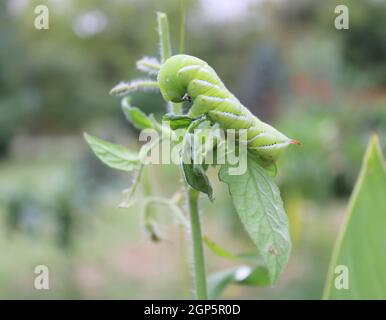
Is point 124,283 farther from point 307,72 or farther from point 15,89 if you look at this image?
point 15,89

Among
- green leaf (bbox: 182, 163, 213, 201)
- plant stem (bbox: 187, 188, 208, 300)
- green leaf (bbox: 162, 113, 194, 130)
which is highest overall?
green leaf (bbox: 162, 113, 194, 130)

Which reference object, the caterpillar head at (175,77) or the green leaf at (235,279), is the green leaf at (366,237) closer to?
the green leaf at (235,279)

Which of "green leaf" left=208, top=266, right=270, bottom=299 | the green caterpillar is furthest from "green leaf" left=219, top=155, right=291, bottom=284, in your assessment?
"green leaf" left=208, top=266, right=270, bottom=299

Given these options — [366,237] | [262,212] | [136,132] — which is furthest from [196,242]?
[136,132]

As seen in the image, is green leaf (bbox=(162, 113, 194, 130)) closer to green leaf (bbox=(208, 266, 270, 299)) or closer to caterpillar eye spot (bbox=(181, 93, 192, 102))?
caterpillar eye spot (bbox=(181, 93, 192, 102))

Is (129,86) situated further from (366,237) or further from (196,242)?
(366,237)
